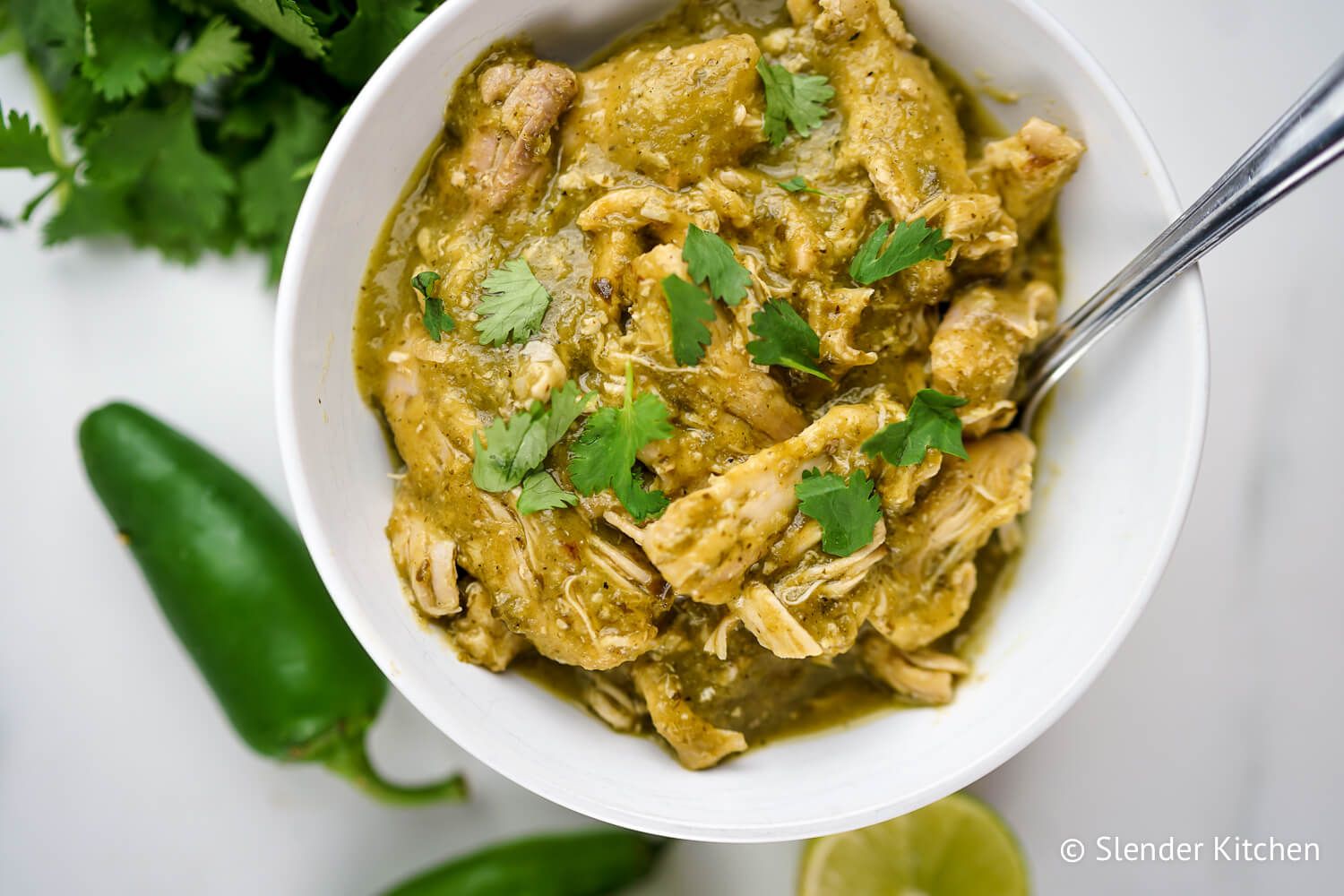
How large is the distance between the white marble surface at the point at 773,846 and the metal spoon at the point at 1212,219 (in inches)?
34.1

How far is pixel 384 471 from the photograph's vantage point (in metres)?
2.57

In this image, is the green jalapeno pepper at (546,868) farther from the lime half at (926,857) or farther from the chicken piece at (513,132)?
the chicken piece at (513,132)

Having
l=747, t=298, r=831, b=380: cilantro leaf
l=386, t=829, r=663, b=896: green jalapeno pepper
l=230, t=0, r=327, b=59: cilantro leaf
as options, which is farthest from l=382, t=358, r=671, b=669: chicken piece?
l=386, t=829, r=663, b=896: green jalapeno pepper

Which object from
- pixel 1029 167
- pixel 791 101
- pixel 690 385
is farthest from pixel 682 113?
pixel 1029 167

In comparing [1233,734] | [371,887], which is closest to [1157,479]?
[1233,734]

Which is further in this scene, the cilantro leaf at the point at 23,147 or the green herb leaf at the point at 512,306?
the cilantro leaf at the point at 23,147

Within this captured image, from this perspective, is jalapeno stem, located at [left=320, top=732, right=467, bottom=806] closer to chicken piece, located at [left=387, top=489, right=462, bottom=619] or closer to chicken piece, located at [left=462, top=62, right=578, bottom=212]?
chicken piece, located at [left=387, top=489, right=462, bottom=619]

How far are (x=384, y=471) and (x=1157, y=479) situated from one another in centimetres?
186

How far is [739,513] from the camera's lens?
215 centimetres

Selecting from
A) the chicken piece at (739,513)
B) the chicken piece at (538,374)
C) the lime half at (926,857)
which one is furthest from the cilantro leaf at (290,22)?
the lime half at (926,857)

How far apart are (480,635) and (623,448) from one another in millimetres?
654

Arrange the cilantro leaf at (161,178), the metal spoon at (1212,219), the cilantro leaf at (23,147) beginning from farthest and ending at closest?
the cilantro leaf at (161,178)
the cilantro leaf at (23,147)
the metal spoon at (1212,219)

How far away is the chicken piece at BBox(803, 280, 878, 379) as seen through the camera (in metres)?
2.23

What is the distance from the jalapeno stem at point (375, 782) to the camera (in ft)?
10.4
